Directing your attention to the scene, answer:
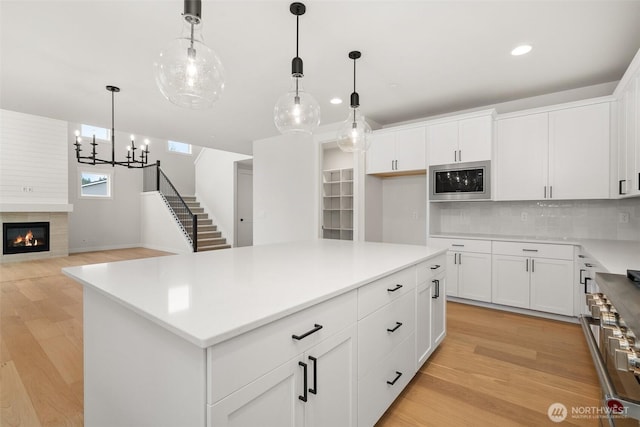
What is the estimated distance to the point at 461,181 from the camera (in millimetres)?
3803

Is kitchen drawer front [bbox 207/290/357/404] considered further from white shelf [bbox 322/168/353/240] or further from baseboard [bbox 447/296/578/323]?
white shelf [bbox 322/168/353/240]

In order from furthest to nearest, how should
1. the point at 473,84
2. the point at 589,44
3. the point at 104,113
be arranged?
1. the point at 104,113
2. the point at 473,84
3. the point at 589,44

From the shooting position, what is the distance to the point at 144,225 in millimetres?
9375

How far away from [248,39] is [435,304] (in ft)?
8.74

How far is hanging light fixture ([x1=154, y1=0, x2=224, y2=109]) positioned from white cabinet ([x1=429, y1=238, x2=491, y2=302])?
326 centimetres

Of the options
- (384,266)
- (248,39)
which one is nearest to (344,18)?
(248,39)

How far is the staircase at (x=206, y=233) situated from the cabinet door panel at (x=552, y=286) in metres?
6.80

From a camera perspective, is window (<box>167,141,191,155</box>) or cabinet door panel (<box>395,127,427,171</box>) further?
window (<box>167,141,191,155</box>)

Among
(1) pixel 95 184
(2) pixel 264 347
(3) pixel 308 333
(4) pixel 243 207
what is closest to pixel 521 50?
(3) pixel 308 333

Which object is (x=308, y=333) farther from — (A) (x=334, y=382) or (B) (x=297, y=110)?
(B) (x=297, y=110)

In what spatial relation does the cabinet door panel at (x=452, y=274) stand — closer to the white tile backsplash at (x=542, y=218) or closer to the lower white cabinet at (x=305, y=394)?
the white tile backsplash at (x=542, y=218)

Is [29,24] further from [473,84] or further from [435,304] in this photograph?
[473,84]

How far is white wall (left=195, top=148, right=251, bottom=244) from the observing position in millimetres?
8414

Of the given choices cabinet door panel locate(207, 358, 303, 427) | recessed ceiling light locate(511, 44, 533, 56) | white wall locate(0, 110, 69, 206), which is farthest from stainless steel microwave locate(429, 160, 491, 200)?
white wall locate(0, 110, 69, 206)
